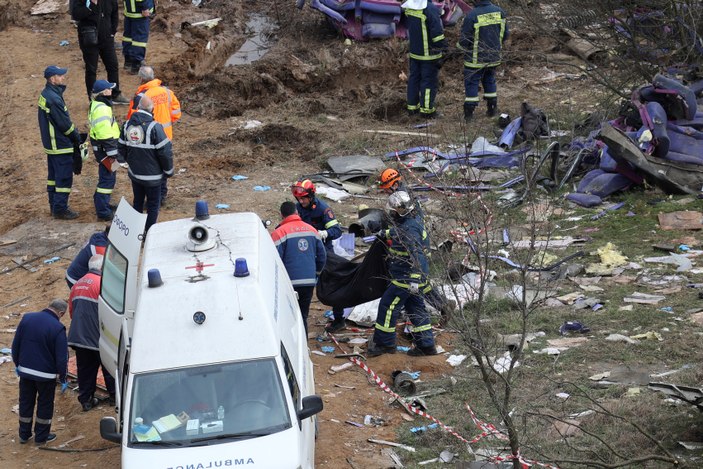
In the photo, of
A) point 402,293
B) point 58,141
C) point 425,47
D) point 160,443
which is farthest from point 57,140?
point 160,443

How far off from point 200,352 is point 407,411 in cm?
297

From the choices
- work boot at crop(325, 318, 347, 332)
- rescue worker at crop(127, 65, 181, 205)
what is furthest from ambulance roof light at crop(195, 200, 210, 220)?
rescue worker at crop(127, 65, 181, 205)

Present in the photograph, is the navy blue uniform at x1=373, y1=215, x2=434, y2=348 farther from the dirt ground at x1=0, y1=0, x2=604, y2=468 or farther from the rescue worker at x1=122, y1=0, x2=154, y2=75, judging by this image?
the rescue worker at x1=122, y1=0, x2=154, y2=75

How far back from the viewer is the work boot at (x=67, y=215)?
1448cm

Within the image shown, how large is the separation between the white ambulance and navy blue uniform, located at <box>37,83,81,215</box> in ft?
21.3

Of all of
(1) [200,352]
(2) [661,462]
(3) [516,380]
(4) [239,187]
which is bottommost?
(4) [239,187]

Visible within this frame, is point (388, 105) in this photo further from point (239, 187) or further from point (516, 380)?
point (516, 380)

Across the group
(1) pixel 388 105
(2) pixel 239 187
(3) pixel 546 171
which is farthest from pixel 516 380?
(1) pixel 388 105

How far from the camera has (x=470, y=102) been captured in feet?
57.7

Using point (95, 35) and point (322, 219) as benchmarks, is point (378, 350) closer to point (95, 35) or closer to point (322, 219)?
point (322, 219)

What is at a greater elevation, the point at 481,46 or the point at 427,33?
the point at 427,33

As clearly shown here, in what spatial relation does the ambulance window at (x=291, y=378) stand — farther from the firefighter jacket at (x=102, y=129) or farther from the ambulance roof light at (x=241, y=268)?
the firefighter jacket at (x=102, y=129)

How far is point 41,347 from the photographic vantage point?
9109 mm

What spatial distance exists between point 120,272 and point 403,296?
10.0 feet
